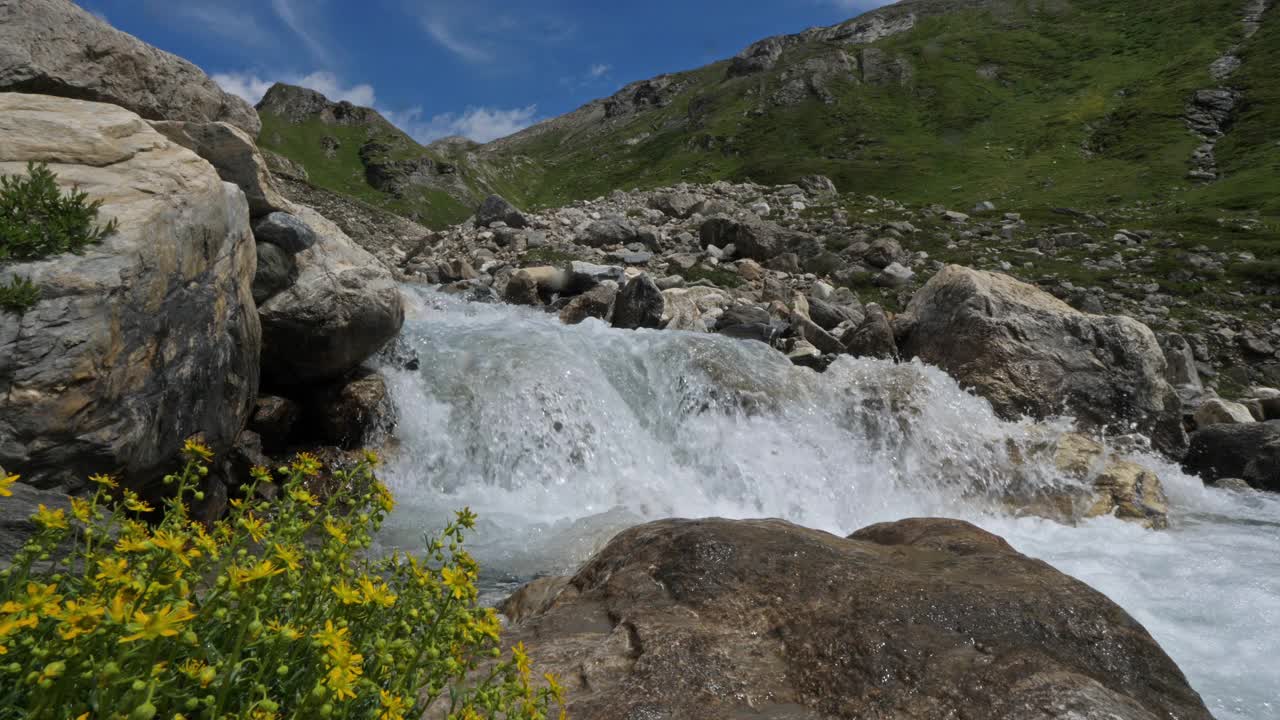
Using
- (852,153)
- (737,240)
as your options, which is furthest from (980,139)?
(737,240)

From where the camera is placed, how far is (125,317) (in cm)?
740

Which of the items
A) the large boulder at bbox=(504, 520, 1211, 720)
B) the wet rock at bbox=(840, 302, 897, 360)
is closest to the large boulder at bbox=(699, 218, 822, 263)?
Answer: the wet rock at bbox=(840, 302, 897, 360)

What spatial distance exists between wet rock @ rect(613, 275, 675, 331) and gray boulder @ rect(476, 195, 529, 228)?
15531 millimetres

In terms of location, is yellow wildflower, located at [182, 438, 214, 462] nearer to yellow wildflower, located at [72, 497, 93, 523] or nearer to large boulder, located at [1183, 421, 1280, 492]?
yellow wildflower, located at [72, 497, 93, 523]

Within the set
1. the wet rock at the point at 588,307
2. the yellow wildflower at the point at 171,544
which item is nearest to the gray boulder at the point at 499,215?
the wet rock at the point at 588,307

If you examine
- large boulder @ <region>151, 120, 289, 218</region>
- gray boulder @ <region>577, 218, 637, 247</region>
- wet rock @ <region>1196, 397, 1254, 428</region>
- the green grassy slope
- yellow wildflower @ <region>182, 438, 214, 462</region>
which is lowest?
wet rock @ <region>1196, 397, 1254, 428</region>

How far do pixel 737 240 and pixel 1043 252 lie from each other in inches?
869

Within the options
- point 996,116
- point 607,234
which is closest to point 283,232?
point 607,234

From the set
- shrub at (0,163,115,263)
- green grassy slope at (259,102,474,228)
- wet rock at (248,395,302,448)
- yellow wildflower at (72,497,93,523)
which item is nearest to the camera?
yellow wildflower at (72,497,93,523)

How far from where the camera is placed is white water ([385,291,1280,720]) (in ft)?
36.5

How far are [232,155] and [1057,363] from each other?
18.4m

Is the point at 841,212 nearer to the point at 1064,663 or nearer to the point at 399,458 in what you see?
the point at 399,458

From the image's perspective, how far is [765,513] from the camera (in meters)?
13.5

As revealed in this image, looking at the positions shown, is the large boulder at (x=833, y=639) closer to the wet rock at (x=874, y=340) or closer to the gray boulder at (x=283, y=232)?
the gray boulder at (x=283, y=232)
